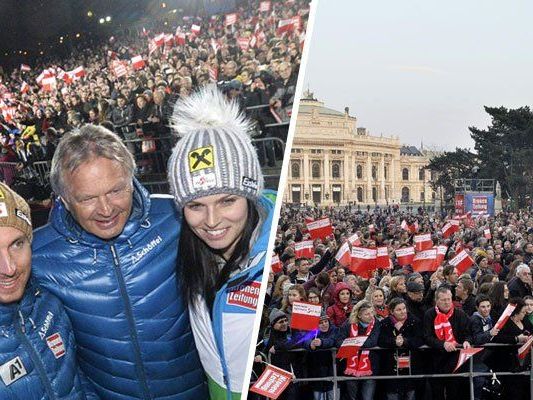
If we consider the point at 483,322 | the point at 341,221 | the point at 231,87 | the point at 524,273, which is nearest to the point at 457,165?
the point at 341,221


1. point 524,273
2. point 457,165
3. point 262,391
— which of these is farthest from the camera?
point 457,165

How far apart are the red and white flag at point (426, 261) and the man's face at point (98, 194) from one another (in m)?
3.66

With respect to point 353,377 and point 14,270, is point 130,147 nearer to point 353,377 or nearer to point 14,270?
point 14,270

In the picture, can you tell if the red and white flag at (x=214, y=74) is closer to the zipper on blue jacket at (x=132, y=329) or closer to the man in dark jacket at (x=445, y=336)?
the zipper on blue jacket at (x=132, y=329)

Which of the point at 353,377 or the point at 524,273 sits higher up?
the point at 524,273

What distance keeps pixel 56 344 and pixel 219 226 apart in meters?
0.43

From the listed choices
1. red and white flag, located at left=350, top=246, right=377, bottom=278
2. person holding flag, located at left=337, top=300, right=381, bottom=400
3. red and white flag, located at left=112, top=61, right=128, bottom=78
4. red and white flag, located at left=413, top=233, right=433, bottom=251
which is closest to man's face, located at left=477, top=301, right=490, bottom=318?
person holding flag, located at left=337, top=300, right=381, bottom=400

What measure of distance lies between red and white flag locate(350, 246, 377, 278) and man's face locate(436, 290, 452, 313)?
1469 millimetres

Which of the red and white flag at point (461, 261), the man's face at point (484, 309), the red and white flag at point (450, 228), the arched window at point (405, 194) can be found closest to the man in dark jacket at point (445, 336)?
the man's face at point (484, 309)

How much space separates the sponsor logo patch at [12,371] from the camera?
148 cm

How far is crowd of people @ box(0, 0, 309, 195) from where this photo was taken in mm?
1467

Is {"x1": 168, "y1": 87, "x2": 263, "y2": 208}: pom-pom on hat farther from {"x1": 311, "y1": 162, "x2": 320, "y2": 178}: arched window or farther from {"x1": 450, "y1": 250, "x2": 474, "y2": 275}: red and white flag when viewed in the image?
{"x1": 450, "y1": 250, "x2": 474, "y2": 275}: red and white flag

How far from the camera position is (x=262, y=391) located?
8.88 feet

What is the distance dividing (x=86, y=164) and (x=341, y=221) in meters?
6.71
